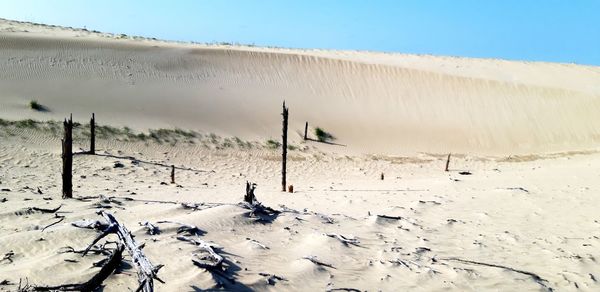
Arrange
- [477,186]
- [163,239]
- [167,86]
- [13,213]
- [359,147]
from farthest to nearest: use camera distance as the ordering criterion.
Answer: [167,86]
[359,147]
[477,186]
[13,213]
[163,239]

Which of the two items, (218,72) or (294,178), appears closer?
(294,178)

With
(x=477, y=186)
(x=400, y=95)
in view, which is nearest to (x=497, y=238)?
(x=477, y=186)

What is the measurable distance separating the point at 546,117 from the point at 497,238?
21503 mm

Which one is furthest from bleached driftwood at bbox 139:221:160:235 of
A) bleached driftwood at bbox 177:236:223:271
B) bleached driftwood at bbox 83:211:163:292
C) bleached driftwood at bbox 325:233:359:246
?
bleached driftwood at bbox 325:233:359:246

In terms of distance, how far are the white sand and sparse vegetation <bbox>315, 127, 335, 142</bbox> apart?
682 mm

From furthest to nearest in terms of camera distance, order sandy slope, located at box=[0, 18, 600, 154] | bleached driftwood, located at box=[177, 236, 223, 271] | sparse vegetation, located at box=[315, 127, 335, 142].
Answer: sparse vegetation, located at box=[315, 127, 335, 142] → sandy slope, located at box=[0, 18, 600, 154] → bleached driftwood, located at box=[177, 236, 223, 271]

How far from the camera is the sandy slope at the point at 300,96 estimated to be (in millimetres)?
19625

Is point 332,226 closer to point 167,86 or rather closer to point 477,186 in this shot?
point 477,186

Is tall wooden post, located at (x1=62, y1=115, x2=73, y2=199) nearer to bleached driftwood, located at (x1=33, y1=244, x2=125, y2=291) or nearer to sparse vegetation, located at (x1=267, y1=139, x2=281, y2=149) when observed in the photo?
bleached driftwood, located at (x1=33, y1=244, x2=125, y2=291)

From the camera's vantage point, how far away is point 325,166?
16.9m

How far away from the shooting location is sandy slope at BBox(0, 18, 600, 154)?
19.6 metres

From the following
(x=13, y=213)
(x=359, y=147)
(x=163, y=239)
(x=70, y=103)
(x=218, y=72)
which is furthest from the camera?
(x=218, y=72)

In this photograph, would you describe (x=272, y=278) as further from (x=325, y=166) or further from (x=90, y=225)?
(x=325, y=166)

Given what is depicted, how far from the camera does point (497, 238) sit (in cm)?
657
